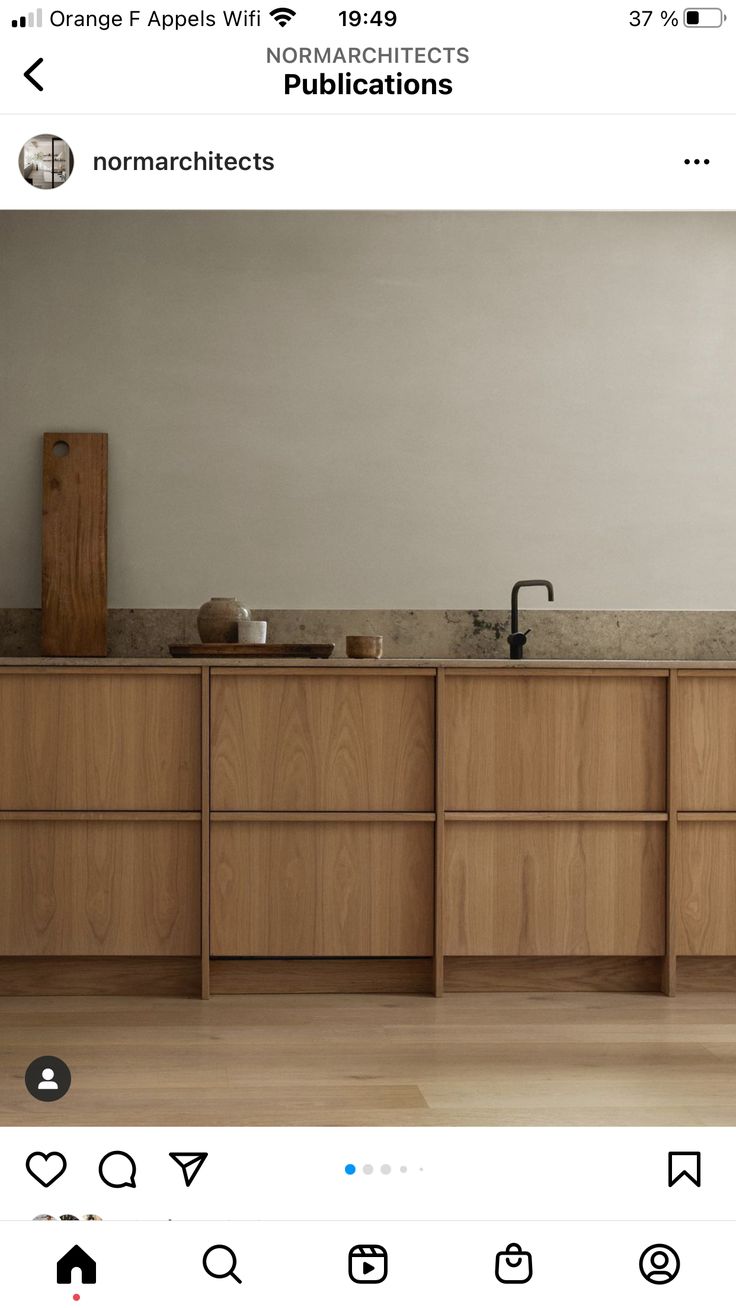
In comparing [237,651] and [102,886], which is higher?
[237,651]

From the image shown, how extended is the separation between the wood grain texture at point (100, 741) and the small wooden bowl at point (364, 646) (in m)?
0.43

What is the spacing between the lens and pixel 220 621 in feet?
10.0

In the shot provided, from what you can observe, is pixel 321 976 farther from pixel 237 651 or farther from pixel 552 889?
pixel 237 651
